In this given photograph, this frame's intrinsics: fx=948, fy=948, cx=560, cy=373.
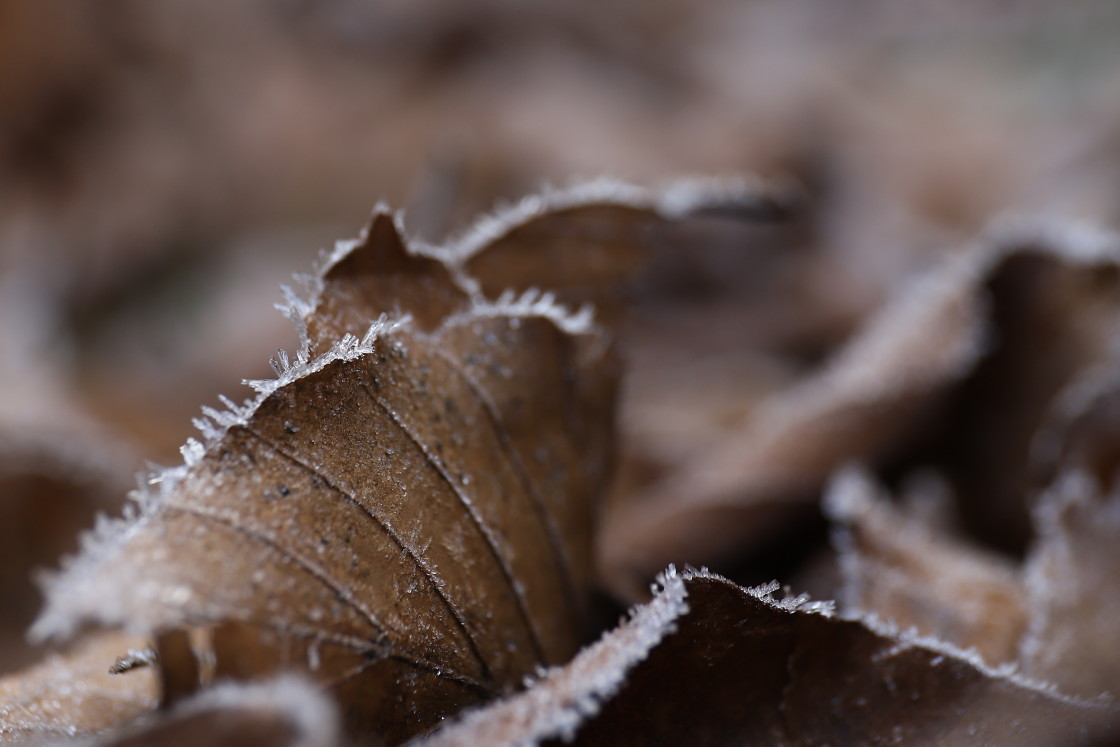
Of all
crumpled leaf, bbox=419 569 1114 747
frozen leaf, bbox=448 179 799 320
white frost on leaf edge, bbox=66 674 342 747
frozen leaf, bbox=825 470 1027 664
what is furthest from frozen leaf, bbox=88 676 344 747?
frozen leaf, bbox=825 470 1027 664

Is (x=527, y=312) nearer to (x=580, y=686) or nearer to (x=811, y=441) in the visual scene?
(x=580, y=686)

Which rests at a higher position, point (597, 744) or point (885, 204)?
point (885, 204)

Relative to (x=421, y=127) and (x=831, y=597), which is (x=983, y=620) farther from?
(x=421, y=127)

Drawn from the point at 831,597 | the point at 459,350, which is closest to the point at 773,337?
the point at 831,597

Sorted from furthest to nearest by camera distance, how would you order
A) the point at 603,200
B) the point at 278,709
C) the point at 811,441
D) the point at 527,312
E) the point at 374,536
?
the point at 811,441, the point at 603,200, the point at 527,312, the point at 374,536, the point at 278,709

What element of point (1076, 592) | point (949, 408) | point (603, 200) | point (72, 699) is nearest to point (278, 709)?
point (72, 699)

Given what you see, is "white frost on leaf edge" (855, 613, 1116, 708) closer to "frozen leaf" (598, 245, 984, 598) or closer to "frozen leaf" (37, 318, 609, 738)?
"frozen leaf" (37, 318, 609, 738)
